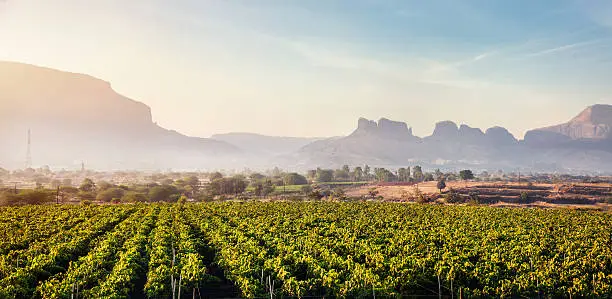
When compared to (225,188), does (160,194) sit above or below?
below

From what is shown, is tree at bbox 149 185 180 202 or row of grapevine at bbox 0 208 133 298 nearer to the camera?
row of grapevine at bbox 0 208 133 298

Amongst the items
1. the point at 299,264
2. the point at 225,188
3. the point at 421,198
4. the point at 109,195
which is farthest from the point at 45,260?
the point at 225,188

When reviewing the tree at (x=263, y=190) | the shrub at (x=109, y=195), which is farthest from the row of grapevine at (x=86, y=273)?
the tree at (x=263, y=190)

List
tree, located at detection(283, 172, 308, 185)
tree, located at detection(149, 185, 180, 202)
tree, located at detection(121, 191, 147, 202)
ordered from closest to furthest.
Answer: tree, located at detection(121, 191, 147, 202), tree, located at detection(149, 185, 180, 202), tree, located at detection(283, 172, 308, 185)

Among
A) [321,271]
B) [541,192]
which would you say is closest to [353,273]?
[321,271]

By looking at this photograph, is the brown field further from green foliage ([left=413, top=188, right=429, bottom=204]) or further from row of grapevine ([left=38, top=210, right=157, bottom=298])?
row of grapevine ([left=38, top=210, right=157, bottom=298])

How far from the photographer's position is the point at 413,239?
3247 cm

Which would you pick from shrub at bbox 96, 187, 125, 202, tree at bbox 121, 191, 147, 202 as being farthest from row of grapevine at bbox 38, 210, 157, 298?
shrub at bbox 96, 187, 125, 202

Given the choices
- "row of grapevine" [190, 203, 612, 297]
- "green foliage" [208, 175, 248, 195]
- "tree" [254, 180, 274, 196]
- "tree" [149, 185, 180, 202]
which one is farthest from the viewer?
"green foliage" [208, 175, 248, 195]

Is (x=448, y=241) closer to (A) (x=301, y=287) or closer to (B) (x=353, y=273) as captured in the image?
(B) (x=353, y=273)

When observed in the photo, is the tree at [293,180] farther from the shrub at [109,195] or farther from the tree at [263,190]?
the shrub at [109,195]

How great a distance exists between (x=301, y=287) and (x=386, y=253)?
956cm

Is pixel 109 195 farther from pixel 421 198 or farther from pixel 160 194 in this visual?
pixel 421 198

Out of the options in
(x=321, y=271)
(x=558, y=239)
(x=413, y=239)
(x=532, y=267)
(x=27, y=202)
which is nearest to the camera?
(x=321, y=271)
